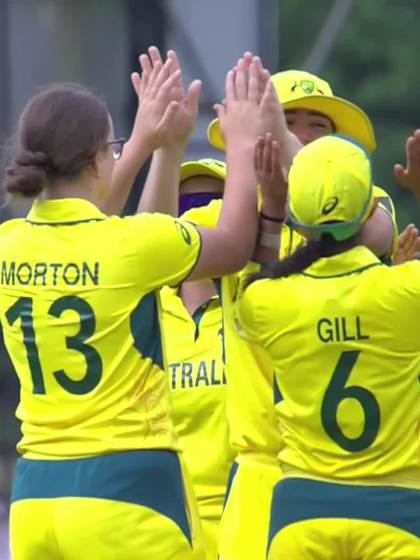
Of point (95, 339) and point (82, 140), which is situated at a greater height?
point (82, 140)

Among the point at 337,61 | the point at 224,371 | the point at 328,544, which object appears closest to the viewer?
the point at 328,544

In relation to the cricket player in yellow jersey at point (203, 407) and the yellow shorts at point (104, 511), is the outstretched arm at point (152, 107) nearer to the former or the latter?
the cricket player in yellow jersey at point (203, 407)

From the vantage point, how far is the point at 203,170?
581cm

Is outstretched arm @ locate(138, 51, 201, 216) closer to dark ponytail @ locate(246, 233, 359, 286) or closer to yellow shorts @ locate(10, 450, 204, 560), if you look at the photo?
dark ponytail @ locate(246, 233, 359, 286)

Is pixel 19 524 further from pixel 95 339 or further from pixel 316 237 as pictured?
pixel 316 237

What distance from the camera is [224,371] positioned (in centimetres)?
560

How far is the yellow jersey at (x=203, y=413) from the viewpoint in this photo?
5629mm

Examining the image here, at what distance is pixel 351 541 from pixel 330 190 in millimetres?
883

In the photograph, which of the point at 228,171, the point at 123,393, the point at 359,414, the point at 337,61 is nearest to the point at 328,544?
the point at 359,414

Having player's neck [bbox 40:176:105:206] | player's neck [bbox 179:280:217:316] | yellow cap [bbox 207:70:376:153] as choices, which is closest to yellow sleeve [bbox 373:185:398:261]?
yellow cap [bbox 207:70:376:153]

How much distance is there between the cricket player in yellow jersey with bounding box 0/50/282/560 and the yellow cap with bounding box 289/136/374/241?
6.8 inches

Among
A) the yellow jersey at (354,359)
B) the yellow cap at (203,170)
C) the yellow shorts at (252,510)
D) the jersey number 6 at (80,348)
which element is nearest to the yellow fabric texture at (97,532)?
the jersey number 6 at (80,348)

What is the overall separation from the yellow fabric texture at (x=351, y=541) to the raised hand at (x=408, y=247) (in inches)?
41.7

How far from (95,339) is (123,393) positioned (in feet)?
0.50
